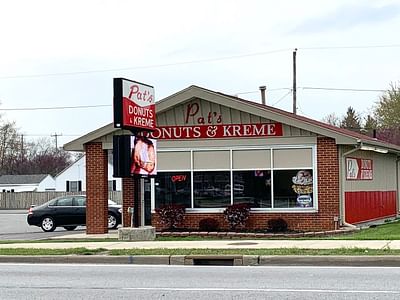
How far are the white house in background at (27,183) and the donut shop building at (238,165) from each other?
56973 mm

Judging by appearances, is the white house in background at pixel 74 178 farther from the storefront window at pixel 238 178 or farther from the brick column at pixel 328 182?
the brick column at pixel 328 182

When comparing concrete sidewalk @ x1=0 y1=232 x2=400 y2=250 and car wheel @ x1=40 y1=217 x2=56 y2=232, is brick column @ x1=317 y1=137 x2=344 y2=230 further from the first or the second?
car wheel @ x1=40 y1=217 x2=56 y2=232

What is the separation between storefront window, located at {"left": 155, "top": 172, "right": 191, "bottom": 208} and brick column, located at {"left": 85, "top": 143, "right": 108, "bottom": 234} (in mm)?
1786

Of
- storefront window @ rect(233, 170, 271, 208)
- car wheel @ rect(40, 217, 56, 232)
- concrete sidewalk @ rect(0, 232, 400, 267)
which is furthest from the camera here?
car wheel @ rect(40, 217, 56, 232)

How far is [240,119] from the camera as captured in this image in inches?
950

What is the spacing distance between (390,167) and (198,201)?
10.9m

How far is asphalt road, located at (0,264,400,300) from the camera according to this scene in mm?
11227

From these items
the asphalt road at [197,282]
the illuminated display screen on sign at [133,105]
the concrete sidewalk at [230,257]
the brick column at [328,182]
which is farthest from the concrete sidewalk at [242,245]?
the brick column at [328,182]

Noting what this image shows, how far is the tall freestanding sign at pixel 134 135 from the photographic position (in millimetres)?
20703

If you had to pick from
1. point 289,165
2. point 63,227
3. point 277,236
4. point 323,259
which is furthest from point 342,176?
point 63,227

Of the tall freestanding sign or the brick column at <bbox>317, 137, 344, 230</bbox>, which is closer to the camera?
the tall freestanding sign

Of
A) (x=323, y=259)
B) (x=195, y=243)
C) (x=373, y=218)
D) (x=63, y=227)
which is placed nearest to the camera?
(x=323, y=259)

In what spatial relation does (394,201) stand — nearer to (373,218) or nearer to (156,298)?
(373,218)

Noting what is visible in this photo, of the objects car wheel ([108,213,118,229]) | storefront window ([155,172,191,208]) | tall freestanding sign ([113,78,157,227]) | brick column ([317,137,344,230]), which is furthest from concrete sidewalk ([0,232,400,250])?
car wheel ([108,213,118,229])
